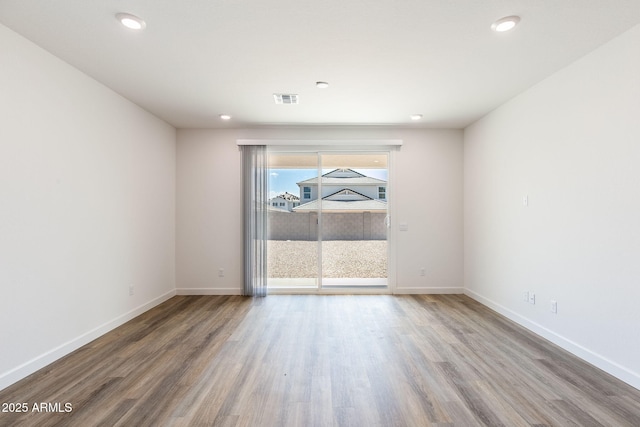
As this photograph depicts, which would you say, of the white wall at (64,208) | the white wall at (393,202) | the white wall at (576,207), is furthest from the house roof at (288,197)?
the white wall at (576,207)

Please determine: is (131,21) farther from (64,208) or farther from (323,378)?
(323,378)

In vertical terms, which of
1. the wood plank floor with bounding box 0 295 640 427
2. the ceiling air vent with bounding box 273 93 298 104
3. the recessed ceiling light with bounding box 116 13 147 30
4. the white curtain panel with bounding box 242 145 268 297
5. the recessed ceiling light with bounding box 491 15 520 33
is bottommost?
the wood plank floor with bounding box 0 295 640 427

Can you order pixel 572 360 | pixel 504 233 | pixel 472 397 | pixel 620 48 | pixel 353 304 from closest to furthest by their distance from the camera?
pixel 472 397 → pixel 620 48 → pixel 572 360 → pixel 504 233 → pixel 353 304

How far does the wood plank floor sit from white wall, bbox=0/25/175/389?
0.31 meters

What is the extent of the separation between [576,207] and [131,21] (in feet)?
12.5

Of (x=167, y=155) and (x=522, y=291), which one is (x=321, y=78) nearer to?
(x=167, y=155)

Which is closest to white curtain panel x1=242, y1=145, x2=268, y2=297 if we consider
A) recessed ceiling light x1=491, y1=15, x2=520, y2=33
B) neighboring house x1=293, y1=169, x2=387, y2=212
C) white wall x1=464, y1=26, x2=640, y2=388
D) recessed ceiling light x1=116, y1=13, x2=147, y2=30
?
neighboring house x1=293, y1=169, x2=387, y2=212

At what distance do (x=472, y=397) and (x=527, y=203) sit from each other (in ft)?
7.41

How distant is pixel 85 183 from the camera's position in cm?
304

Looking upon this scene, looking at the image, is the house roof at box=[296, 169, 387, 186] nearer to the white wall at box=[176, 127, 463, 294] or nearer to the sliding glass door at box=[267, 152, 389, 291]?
the sliding glass door at box=[267, 152, 389, 291]

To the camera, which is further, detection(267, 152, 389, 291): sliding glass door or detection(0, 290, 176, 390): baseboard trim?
detection(267, 152, 389, 291): sliding glass door

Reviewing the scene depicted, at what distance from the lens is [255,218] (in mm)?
4848

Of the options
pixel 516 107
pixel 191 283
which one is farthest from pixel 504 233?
pixel 191 283

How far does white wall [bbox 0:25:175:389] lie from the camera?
231 cm
